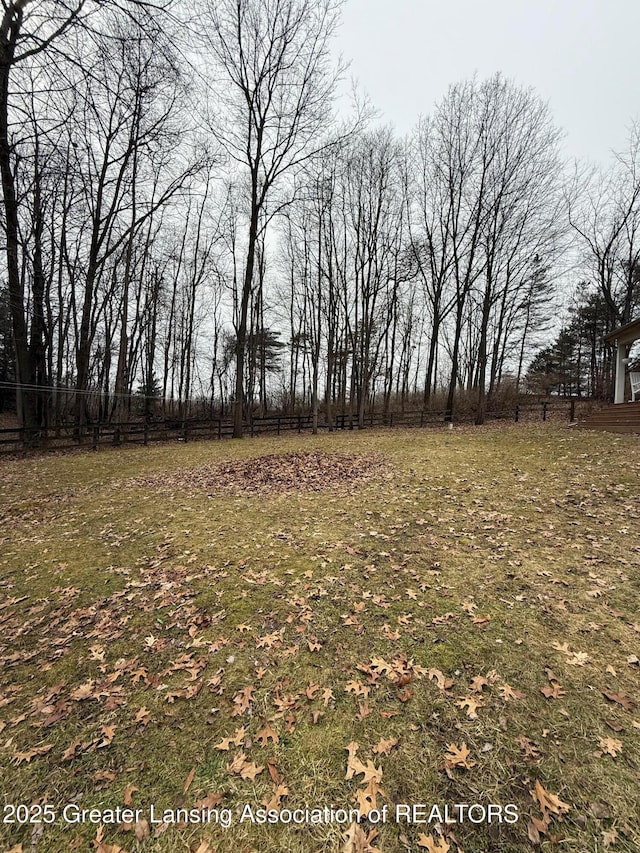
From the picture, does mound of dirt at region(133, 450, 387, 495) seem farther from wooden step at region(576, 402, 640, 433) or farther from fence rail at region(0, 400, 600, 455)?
wooden step at region(576, 402, 640, 433)

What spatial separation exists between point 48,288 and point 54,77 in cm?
1757

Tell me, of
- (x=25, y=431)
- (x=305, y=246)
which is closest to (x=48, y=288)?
(x=25, y=431)

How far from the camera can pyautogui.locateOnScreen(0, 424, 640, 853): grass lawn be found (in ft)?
5.92

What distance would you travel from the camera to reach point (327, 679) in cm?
265

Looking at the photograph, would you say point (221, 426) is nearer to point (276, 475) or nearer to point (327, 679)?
point (276, 475)

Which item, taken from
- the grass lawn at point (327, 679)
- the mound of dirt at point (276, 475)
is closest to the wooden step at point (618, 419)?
the grass lawn at point (327, 679)

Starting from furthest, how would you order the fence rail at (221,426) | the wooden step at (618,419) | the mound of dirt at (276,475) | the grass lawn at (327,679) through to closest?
the fence rail at (221,426), the wooden step at (618,419), the mound of dirt at (276,475), the grass lawn at (327,679)

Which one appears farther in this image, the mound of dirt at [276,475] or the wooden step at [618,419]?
the wooden step at [618,419]

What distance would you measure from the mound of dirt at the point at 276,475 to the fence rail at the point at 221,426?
21.4 ft

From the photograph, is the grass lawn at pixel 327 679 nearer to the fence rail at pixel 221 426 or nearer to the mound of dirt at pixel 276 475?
the mound of dirt at pixel 276 475

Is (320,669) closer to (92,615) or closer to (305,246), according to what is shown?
(92,615)

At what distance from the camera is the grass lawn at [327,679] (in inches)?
71.1

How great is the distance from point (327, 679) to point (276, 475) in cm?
609

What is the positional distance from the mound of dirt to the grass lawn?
175 cm
